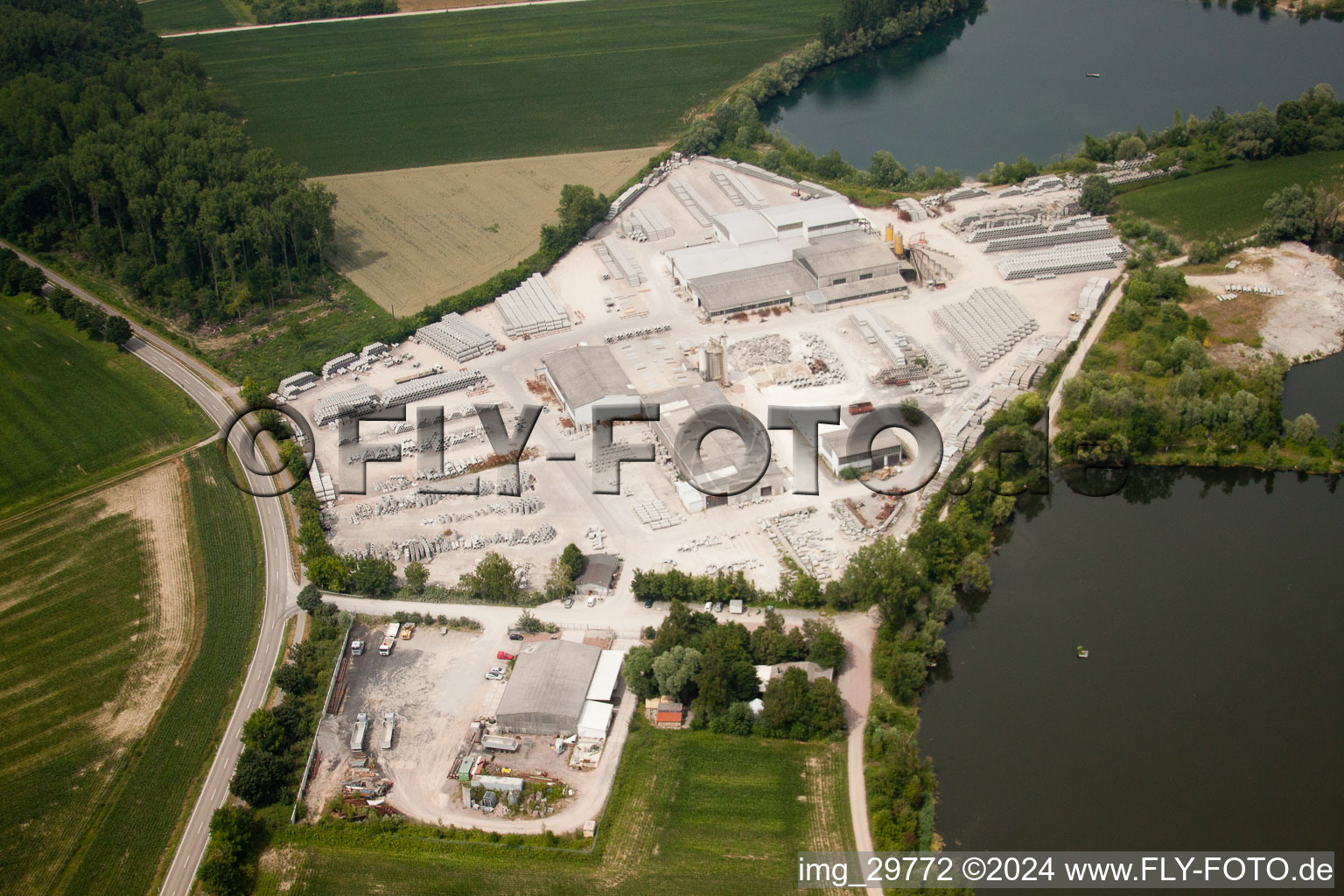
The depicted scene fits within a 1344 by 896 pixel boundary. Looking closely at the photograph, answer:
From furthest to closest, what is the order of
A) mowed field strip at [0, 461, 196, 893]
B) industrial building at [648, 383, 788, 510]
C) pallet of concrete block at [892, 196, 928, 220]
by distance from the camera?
pallet of concrete block at [892, 196, 928, 220] < industrial building at [648, 383, 788, 510] < mowed field strip at [0, 461, 196, 893]

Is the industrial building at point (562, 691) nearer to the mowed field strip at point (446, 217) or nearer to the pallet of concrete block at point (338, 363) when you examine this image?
the pallet of concrete block at point (338, 363)

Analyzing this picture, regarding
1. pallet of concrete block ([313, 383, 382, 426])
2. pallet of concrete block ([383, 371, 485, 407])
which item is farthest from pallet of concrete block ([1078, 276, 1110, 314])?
pallet of concrete block ([313, 383, 382, 426])

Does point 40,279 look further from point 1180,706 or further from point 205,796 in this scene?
point 1180,706

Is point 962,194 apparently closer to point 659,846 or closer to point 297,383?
point 297,383

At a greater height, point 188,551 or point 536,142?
point 536,142

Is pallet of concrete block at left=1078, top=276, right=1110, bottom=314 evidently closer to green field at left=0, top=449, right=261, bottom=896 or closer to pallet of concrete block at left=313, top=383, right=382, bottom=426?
pallet of concrete block at left=313, top=383, right=382, bottom=426

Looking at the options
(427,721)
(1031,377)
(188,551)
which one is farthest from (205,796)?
(1031,377)

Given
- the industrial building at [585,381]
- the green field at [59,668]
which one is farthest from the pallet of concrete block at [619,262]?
the green field at [59,668]
